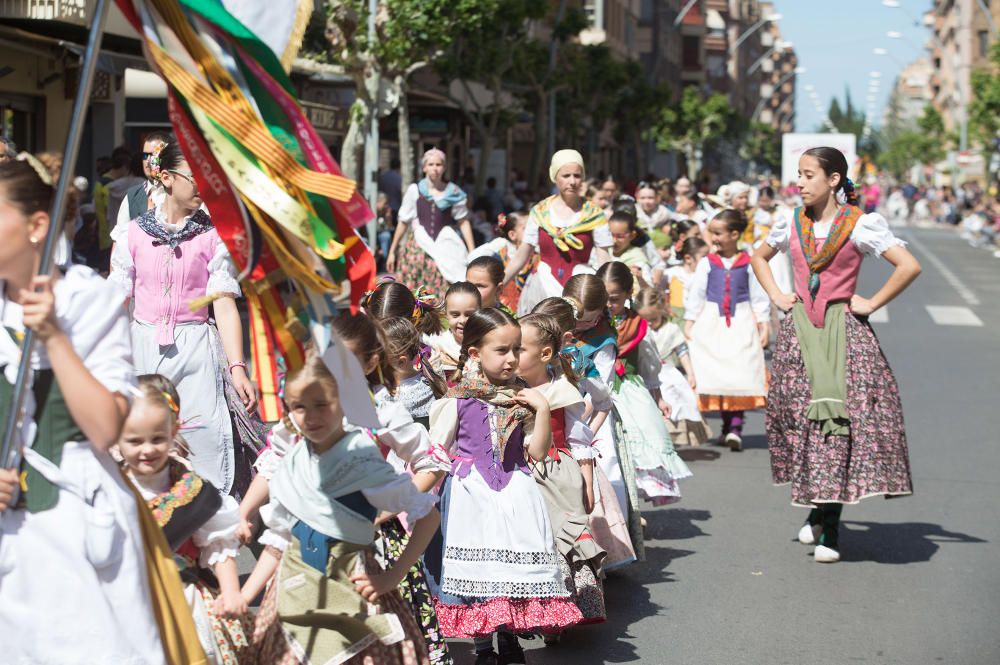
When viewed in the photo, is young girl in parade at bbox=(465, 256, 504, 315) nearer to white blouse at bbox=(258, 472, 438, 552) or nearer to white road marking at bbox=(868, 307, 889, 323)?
white blouse at bbox=(258, 472, 438, 552)

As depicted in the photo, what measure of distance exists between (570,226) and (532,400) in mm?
5056

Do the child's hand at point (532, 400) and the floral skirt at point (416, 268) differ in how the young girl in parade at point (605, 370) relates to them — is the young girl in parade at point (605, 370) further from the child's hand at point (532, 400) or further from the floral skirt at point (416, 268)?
the floral skirt at point (416, 268)

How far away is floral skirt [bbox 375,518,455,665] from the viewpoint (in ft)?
15.6

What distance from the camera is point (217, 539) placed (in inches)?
176

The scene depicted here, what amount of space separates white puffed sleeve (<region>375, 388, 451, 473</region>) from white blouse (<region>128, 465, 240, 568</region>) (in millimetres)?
542

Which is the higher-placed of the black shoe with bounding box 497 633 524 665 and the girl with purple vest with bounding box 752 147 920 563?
the girl with purple vest with bounding box 752 147 920 563

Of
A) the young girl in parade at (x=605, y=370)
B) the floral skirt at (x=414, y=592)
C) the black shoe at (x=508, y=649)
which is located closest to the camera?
the floral skirt at (x=414, y=592)

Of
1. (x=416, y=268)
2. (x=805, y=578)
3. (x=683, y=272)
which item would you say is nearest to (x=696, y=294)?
(x=683, y=272)

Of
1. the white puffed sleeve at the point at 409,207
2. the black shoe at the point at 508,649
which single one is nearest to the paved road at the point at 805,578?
the black shoe at the point at 508,649

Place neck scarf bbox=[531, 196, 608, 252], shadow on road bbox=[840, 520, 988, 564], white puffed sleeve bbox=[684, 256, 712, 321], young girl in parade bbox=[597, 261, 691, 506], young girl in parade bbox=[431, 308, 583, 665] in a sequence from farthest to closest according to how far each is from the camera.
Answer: white puffed sleeve bbox=[684, 256, 712, 321] → neck scarf bbox=[531, 196, 608, 252] → young girl in parade bbox=[597, 261, 691, 506] → shadow on road bbox=[840, 520, 988, 564] → young girl in parade bbox=[431, 308, 583, 665]

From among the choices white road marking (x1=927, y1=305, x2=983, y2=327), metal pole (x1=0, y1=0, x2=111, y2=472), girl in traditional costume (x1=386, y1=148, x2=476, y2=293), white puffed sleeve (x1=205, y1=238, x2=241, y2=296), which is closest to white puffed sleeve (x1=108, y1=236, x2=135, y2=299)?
white puffed sleeve (x1=205, y1=238, x2=241, y2=296)

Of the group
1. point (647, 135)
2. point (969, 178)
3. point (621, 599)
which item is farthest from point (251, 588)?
point (969, 178)

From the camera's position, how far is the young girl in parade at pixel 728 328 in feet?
41.5

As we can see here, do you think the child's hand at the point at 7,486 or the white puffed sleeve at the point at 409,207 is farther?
the white puffed sleeve at the point at 409,207
